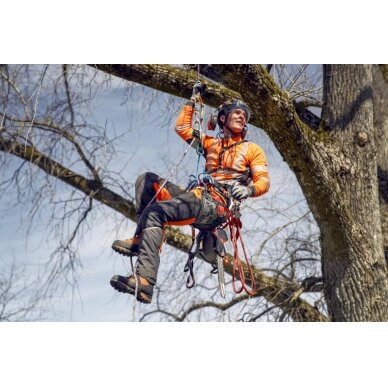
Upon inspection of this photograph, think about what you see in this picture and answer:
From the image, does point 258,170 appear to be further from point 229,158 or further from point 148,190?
point 148,190

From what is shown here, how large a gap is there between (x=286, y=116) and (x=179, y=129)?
3.89 ft

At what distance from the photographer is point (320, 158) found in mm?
4594

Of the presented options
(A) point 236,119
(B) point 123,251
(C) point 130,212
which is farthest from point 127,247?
(C) point 130,212

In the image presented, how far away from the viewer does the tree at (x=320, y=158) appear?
4.22m

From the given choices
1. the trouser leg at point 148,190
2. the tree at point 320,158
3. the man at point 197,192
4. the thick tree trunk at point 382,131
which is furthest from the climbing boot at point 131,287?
the thick tree trunk at point 382,131

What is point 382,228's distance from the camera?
5586 millimetres

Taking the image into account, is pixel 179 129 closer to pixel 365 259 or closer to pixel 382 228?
pixel 365 259

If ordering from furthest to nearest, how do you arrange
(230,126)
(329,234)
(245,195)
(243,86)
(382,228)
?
(382,228) → (329,234) → (243,86) → (230,126) → (245,195)

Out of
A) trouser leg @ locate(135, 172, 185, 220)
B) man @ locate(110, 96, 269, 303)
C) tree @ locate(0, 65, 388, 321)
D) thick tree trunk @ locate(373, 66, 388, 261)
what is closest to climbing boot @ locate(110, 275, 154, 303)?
man @ locate(110, 96, 269, 303)

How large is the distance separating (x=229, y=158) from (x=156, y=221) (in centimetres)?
51

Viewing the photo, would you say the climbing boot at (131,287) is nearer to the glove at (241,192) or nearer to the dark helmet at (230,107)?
the glove at (241,192)

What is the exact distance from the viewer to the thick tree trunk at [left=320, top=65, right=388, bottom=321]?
15.6 ft

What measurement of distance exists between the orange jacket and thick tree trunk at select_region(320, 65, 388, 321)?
4.92ft

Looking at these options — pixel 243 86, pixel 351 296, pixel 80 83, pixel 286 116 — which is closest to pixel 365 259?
pixel 351 296
